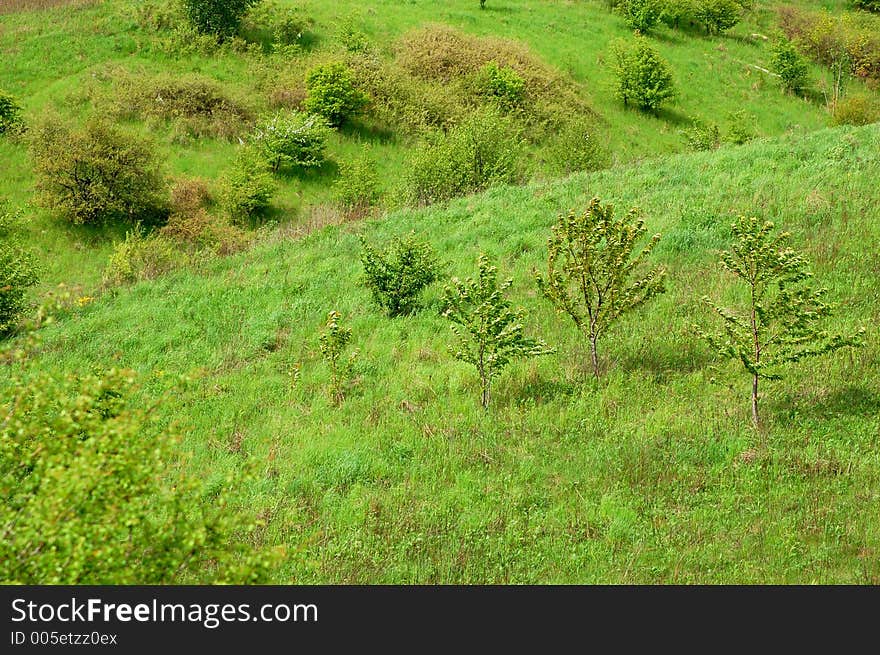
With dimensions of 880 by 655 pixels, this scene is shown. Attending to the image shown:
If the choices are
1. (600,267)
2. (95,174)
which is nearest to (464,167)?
(600,267)

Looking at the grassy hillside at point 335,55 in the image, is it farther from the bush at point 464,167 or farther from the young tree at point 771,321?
the young tree at point 771,321

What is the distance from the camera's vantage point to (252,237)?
81.3 ft

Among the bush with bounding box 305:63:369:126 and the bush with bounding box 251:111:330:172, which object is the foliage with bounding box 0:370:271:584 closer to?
the bush with bounding box 251:111:330:172

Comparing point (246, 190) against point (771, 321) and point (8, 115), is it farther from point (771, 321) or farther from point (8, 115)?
point (771, 321)

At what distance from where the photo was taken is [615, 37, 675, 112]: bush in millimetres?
41031

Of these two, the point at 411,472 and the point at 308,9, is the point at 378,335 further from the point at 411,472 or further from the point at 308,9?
the point at 308,9

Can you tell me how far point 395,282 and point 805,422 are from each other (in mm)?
8825

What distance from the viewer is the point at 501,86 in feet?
128

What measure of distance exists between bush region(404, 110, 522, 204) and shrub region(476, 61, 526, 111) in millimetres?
14344

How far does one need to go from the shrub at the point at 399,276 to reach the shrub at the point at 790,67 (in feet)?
140

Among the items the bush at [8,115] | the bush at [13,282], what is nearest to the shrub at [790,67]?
the bush at [8,115]

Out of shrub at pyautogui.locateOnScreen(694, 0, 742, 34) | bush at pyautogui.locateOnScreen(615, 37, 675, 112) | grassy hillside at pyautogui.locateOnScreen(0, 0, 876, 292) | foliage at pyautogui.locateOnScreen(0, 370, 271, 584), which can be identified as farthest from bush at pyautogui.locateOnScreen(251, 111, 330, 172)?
shrub at pyautogui.locateOnScreen(694, 0, 742, 34)

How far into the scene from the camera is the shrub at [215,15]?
3956 centimetres

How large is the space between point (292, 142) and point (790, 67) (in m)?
36.2
